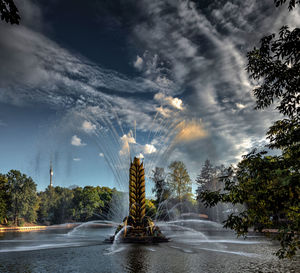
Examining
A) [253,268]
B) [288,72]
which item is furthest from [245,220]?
[253,268]

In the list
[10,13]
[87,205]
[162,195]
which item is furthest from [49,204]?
[10,13]

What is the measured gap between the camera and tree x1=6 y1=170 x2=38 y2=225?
203ft

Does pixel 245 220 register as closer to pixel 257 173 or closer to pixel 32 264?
pixel 257 173

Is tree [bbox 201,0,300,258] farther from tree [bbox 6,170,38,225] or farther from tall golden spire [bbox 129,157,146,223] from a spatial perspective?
tree [bbox 6,170,38,225]

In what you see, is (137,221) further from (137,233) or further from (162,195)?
Result: (162,195)

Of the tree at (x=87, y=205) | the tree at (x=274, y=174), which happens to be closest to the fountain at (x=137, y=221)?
the tree at (x=274, y=174)

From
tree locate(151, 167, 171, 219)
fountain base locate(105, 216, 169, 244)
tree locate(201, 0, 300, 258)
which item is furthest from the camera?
tree locate(151, 167, 171, 219)

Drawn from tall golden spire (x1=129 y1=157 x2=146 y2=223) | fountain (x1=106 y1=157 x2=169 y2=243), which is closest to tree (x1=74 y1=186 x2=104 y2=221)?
fountain (x1=106 y1=157 x2=169 y2=243)

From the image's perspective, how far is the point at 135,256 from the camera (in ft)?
45.9

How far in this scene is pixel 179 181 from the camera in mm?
58188

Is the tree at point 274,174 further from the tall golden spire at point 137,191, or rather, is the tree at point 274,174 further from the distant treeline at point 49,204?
the distant treeline at point 49,204

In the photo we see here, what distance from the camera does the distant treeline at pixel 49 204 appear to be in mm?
61500

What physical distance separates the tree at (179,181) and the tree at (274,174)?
174ft

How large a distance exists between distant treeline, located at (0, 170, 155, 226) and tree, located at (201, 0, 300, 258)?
49483 mm
